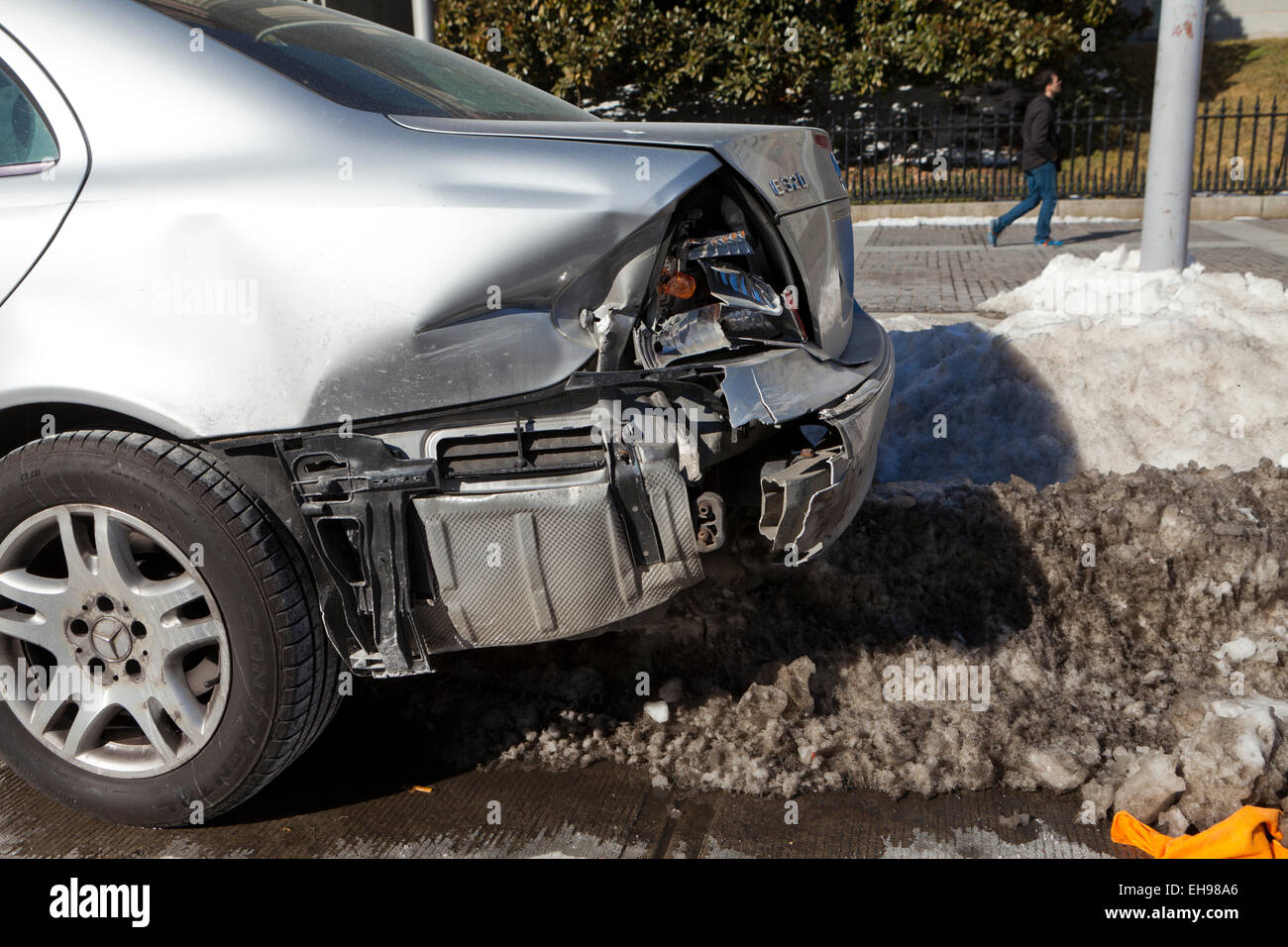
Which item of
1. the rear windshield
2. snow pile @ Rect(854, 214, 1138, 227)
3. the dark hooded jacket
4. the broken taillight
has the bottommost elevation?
snow pile @ Rect(854, 214, 1138, 227)

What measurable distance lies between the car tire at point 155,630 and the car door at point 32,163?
44 centimetres

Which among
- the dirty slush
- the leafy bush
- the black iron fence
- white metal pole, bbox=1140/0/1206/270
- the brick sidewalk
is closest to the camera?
the dirty slush

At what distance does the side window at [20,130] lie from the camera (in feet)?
8.43

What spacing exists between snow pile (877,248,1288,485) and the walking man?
7062mm

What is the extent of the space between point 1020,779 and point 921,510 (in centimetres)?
111

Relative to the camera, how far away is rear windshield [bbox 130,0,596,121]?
262cm

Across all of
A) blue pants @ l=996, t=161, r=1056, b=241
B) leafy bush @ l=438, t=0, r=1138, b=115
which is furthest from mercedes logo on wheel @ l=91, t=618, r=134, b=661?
leafy bush @ l=438, t=0, r=1138, b=115

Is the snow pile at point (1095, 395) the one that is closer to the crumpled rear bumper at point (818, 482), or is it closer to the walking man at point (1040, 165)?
the crumpled rear bumper at point (818, 482)

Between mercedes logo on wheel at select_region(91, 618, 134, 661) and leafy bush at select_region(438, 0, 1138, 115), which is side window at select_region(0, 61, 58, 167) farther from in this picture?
leafy bush at select_region(438, 0, 1138, 115)

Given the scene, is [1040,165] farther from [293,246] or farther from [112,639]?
[112,639]

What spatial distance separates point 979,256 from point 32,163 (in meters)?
10.3

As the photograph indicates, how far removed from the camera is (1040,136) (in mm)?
12539
